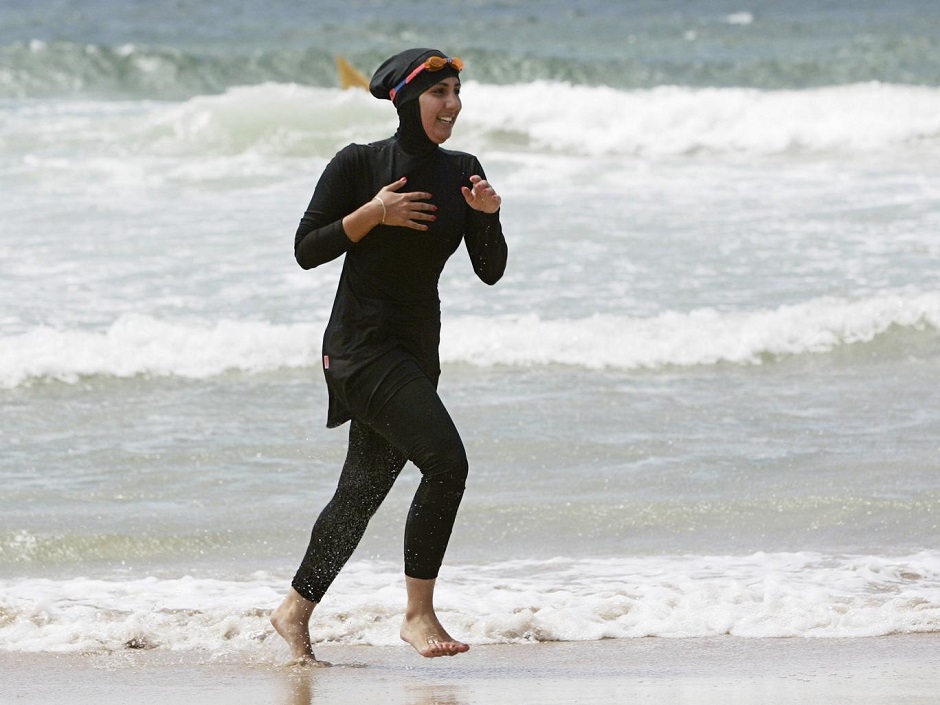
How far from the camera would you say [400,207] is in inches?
161

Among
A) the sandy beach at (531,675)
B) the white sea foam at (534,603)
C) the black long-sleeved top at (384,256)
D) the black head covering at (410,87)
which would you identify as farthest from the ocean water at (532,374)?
the black head covering at (410,87)

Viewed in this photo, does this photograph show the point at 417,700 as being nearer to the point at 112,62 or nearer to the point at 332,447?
the point at 332,447

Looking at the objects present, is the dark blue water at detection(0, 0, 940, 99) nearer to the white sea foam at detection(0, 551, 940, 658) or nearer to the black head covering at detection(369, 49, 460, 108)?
the white sea foam at detection(0, 551, 940, 658)

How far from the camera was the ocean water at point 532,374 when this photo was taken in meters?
5.48

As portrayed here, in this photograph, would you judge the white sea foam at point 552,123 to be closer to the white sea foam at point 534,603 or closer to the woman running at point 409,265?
the white sea foam at point 534,603

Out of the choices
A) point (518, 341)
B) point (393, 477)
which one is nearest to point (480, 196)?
point (393, 477)

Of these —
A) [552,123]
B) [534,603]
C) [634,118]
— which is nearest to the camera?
[534,603]

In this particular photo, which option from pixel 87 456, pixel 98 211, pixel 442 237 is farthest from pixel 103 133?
pixel 442 237

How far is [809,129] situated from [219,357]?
11548 mm

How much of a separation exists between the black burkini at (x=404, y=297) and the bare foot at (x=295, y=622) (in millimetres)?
415

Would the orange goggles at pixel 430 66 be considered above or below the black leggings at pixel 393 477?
above

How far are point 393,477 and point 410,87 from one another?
1.17m

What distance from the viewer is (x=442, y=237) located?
4.24 meters

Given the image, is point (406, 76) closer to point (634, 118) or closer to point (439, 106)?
point (439, 106)
